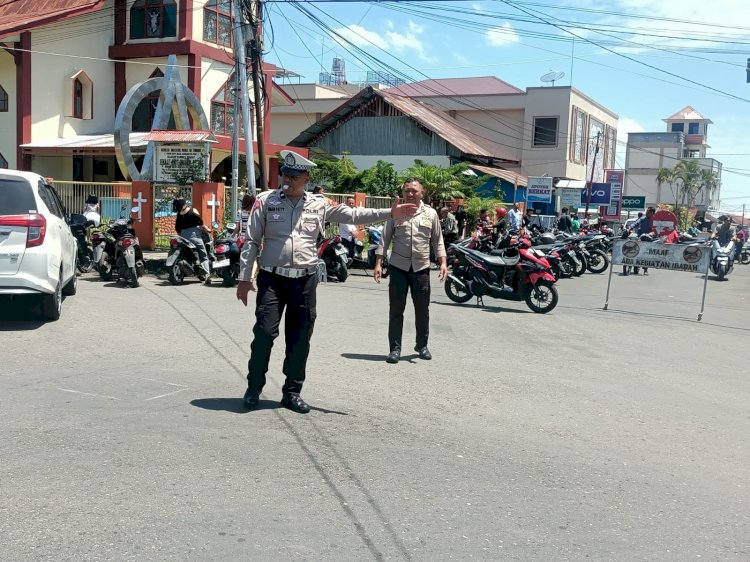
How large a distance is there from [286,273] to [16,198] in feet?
15.4

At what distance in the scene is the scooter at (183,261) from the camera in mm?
14156

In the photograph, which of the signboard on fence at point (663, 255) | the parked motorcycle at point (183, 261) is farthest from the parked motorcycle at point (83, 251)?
the signboard on fence at point (663, 255)

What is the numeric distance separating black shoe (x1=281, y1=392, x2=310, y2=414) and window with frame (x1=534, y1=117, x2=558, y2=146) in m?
48.8

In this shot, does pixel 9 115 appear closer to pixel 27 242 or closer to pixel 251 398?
pixel 27 242

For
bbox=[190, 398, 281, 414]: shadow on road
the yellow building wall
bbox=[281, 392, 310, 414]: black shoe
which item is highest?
the yellow building wall

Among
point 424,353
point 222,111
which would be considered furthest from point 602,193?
point 424,353

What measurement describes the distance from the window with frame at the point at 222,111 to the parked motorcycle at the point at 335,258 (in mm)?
16086

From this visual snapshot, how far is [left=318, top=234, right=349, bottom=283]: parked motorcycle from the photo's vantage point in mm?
15641

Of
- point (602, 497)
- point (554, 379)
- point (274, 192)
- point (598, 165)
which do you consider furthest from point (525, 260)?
point (598, 165)

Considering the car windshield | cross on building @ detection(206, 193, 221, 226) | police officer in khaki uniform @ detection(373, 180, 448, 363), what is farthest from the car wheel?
cross on building @ detection(206, 193, 221, 226)

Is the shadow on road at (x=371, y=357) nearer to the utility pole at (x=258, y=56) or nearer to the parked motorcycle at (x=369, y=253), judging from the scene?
the parked motorcycle at (x=369, y=253)

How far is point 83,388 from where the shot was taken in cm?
639

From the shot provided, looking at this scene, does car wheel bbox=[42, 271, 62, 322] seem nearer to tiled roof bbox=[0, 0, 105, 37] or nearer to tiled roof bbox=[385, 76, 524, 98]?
tiled roof bbox=[0, 0, 105, 37]

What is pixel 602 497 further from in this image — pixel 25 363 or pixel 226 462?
pixel 25 363
